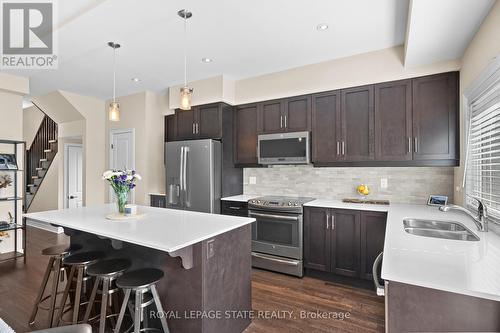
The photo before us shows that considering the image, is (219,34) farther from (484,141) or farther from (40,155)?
(40,155)

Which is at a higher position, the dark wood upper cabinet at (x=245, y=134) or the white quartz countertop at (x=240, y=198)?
the dark wood upper cabinet at (x=245, y=134)

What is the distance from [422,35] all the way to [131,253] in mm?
3223

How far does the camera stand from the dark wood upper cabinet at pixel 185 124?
4.23 m

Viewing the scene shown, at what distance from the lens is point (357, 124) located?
3160 mm

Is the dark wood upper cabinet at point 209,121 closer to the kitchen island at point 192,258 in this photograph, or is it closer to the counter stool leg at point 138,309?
the kitchen island at point 192,258

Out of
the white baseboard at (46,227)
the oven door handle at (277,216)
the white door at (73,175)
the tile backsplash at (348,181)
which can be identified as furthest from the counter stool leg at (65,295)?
the white door at (73,175)

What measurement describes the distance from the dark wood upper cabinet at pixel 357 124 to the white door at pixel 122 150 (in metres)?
3.79

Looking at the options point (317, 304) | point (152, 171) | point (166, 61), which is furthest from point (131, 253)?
point (152, 171)

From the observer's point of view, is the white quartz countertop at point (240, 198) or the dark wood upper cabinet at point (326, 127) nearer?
the dark wood upper cabinet at point (326, 127)

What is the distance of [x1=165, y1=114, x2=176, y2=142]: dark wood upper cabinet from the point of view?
4.52 metres

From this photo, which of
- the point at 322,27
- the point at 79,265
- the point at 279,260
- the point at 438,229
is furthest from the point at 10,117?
the point at 438,229

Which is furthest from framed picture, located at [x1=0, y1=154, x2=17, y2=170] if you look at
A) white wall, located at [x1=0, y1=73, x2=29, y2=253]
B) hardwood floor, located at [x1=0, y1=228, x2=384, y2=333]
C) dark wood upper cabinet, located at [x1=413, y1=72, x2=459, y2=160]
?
dark wood upper cabinet, located at [x1=413, y1=72, x2=459, y2=160]

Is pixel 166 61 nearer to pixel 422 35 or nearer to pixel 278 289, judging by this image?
pixel 422 35

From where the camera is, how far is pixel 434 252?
Result: 4.43ft
